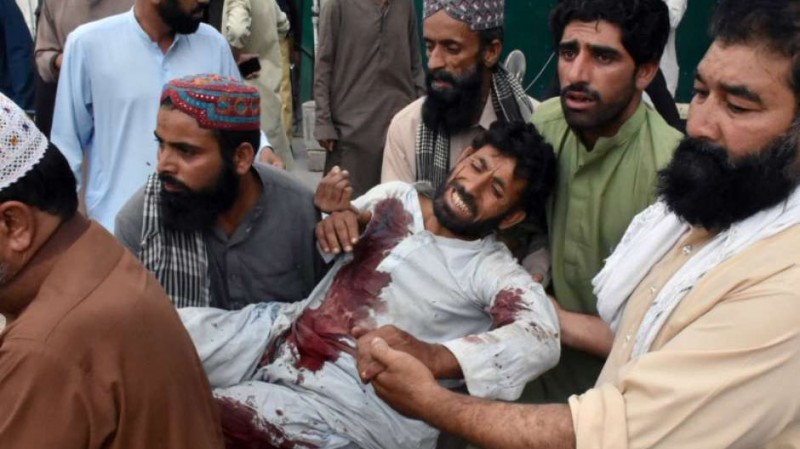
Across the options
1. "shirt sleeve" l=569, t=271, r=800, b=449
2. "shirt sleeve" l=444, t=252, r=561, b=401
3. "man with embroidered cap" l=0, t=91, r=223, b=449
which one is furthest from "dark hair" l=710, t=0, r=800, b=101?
"man with embroidered cap" l=0, t=91, r=223, b=449

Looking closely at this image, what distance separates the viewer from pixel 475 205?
3068mm

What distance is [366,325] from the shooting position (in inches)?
114

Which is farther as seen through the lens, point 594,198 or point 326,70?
point 326,70

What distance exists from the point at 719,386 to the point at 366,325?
1260 mm

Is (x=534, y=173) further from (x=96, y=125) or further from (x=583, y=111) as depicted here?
(x=96, y=125)

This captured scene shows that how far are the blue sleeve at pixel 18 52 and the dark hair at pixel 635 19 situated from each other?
15.2 feet

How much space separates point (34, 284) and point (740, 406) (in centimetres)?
142

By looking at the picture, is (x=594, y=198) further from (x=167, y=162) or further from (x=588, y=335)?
(x=167, y=162)

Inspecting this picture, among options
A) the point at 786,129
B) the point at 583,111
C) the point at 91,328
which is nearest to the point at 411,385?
the point at 91,328

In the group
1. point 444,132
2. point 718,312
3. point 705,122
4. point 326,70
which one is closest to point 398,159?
point 444,132

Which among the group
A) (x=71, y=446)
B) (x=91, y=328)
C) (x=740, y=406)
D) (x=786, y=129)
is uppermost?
(x=786, y=129)

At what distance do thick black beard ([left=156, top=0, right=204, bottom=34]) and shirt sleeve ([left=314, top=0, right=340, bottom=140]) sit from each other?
194 centimetres

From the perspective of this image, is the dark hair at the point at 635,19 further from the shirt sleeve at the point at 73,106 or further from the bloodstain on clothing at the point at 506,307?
the shirt sleeve at the point at 73,106

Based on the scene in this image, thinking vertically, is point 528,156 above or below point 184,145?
above
